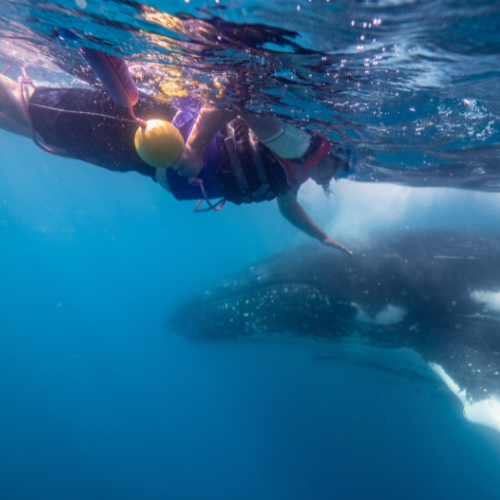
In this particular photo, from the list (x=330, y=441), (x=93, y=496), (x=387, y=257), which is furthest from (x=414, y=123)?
(x=93, y=496)

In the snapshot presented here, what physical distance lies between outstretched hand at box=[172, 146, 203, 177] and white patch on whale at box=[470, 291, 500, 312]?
25.1 ft

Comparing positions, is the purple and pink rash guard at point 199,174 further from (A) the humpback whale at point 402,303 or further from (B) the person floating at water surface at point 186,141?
(A) the humpback whale at point 402,303

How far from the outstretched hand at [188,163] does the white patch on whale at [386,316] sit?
19.8 feet

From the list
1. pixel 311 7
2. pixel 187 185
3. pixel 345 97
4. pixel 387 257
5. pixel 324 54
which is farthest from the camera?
pixel 387 257

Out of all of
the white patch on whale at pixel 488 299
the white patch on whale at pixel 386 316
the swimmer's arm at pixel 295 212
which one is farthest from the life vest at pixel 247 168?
the white patch on whale at pixel 488 299

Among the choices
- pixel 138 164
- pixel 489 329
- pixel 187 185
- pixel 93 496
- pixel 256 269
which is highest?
pixel 138 164

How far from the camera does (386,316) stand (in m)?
7.58

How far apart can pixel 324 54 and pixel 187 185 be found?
2993mm

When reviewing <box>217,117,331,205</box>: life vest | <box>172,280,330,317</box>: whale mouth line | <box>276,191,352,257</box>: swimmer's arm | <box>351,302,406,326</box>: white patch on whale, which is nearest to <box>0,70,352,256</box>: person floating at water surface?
<box>217,117,331,205</box>: life vest

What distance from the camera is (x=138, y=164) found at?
201 inches

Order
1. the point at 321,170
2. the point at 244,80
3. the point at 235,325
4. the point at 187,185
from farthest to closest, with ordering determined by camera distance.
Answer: the point at 235,325, the point at 321,170, the point at 244,80, the point at 187,185

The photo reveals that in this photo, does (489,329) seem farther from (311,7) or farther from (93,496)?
(93,496)

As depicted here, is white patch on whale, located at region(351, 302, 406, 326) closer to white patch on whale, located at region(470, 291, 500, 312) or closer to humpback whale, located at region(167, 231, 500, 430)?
humpback whale, located at region(167, 231, 500, 430)

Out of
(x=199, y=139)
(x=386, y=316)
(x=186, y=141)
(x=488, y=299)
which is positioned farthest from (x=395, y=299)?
(x=186, y=141)
